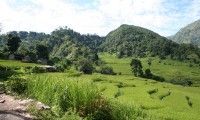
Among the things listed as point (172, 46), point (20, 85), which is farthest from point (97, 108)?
point (172, 46)

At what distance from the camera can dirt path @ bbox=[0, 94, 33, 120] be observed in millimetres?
10250

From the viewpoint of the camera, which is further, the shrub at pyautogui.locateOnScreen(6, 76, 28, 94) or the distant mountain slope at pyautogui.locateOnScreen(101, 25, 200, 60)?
the distant mountain slope at pyautogui.locateOnScreen(101, 25, 200, 60)

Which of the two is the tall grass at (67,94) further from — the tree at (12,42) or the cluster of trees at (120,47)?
the cluster of trees at (120,47)

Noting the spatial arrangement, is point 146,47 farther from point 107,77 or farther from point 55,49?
point 107,77

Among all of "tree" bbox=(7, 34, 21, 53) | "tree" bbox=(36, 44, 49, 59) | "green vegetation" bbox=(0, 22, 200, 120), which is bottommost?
"green vegetation" bbox=(0, 22, 200, 120)

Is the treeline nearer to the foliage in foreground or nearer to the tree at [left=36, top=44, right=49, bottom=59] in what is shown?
the tree at [left=36, top=44, right=49, bottom=59]

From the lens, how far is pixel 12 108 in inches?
464

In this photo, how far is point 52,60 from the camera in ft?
315

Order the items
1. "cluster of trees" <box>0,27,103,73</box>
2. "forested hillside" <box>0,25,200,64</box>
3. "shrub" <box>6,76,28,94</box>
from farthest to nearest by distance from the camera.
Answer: "forested hillside" <box>0,25,200,64</box> < "cluster of trees" <box>0,27,103,73</box> < "shrub" <box>6,76,28,94</box>

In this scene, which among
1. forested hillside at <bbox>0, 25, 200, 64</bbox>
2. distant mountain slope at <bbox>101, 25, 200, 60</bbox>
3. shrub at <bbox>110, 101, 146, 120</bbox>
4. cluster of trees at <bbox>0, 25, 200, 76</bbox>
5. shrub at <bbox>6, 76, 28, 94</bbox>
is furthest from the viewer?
distant mountain slope at <bbox>101, 25, 200, 60</bbox>

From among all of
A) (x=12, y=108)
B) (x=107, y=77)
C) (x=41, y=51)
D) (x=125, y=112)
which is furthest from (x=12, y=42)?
(x=125, y=112)

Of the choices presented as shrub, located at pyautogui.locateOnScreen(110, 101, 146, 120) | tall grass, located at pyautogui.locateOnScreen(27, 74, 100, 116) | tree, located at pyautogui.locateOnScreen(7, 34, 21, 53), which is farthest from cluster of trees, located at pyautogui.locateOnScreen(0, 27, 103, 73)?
shrub, located at pyautogui.locateOnScreen(110, 101, 146, 120)

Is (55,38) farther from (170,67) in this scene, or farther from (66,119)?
(66,119)

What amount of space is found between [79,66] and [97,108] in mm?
75460
